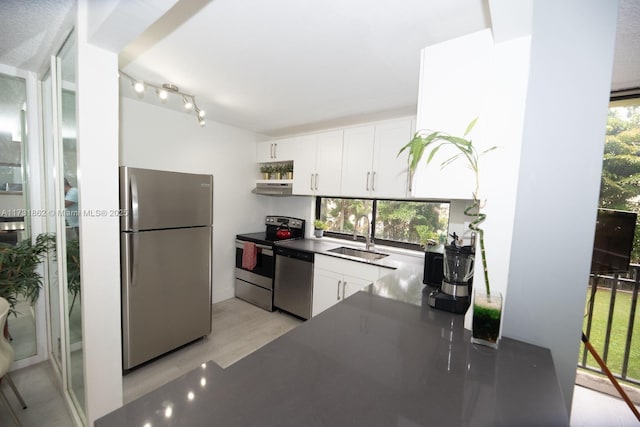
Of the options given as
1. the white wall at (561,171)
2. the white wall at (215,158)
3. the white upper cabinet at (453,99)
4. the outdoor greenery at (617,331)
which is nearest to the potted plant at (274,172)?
the white wall at (215,158)

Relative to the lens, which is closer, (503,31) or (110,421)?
(110,421)

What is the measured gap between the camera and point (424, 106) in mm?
1162

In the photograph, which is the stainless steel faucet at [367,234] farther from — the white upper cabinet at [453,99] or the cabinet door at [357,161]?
the white upper cabinet at [453,99]

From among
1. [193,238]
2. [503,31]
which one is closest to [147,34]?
[193,238]

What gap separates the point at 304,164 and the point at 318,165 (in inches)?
8.5

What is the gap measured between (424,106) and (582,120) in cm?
54

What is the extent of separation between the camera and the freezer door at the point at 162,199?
195 centimetres

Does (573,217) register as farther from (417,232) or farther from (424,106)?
(417,232)

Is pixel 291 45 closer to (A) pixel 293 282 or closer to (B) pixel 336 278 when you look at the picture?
(B) pixel 336 278

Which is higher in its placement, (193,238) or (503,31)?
(503,31)

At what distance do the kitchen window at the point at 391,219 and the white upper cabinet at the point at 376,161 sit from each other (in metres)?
0.48

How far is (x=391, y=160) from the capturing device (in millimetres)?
2615

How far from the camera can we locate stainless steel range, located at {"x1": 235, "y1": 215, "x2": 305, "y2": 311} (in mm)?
3221

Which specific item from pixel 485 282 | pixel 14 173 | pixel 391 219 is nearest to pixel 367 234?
pixel 391 219
